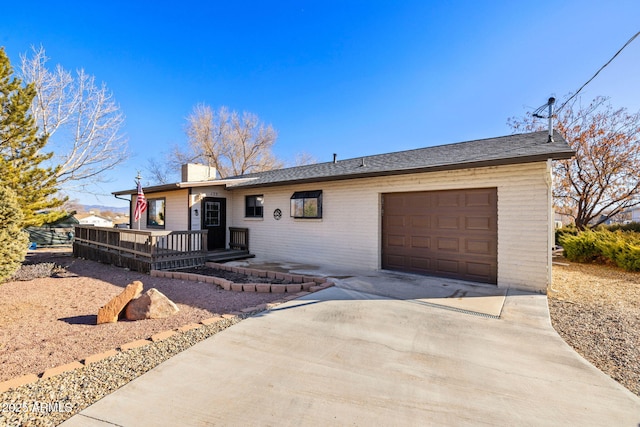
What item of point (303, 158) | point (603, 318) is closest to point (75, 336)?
point (603, 318)

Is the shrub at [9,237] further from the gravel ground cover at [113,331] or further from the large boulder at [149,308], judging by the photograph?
the large boulder at [149,308]

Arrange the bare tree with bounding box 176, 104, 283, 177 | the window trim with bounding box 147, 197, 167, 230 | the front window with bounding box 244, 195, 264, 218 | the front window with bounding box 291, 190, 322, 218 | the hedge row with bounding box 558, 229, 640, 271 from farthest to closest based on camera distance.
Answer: the bare tree with bounding box 176, 104, 283, 177, the window trim with bounding box 147, 197, 167, 230, the front window with bounding box 244, 195, 264, 218, the front window with bounding box 291, 190, 322, 218, the hedge row with bounding box 558, 229, 640, 271

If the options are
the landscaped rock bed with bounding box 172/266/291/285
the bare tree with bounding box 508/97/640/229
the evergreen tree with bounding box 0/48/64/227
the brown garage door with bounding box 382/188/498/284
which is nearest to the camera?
the brown garage door with bounding box 382/188/498/284

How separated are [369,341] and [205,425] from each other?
195 cm

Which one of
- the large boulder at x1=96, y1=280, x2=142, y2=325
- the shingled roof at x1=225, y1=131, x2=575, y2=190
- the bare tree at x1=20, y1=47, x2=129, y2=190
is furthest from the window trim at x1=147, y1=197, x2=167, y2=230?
the large boulder at x1=96, y1=280, x2=142, y2=325

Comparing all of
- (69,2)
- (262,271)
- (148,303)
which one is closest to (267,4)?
(69,2)

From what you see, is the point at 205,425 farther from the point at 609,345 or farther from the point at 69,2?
the point at 69,2

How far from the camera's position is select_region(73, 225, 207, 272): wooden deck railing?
753cm

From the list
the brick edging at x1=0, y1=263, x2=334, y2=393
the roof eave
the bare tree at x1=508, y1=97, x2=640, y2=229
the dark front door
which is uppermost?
the bare tree at x1=508, y1=97, x2=640, y2=229

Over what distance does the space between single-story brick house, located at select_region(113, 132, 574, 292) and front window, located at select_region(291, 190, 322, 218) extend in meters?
0.03

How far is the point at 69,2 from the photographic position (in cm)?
958

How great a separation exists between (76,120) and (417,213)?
60.3 feet

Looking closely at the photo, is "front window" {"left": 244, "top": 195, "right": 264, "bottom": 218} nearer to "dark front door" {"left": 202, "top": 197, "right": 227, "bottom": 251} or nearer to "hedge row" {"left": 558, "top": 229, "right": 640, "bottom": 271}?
"dark front door" {"left": 202, "top": 197, "right": 227, "bottom": 251}

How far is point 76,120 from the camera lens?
48.0 feet
